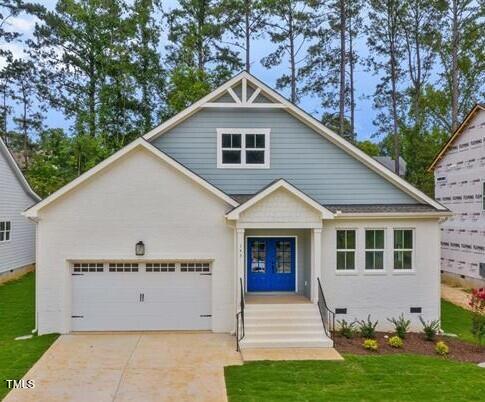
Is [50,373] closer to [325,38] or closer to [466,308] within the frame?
[466,308]

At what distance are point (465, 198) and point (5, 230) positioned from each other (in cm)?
2144

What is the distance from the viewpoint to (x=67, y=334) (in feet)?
40.8

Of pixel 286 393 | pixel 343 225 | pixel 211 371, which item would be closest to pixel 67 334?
pixel 211 371

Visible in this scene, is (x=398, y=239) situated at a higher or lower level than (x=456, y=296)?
higher

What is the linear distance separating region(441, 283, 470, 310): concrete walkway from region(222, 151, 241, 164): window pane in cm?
1003

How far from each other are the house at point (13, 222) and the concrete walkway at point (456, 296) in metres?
19.7

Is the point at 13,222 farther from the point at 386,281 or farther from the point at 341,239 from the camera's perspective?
the point at 386,281

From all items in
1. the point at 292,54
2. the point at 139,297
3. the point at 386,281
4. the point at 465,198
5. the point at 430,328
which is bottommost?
the point at 430,328

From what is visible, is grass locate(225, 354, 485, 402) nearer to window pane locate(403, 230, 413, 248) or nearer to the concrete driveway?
the concrete driveway

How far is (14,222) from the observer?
2261 cm

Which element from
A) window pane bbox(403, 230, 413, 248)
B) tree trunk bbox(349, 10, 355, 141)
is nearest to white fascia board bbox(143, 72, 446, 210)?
window pane bbox(403, 230, 413, 248)

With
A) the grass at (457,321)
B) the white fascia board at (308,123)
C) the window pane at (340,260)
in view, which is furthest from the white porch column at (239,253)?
the grass at (457,321)

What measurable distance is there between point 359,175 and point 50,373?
32.7 ft

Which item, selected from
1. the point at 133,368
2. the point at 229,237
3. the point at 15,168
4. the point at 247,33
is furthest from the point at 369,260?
the point at 247,33
